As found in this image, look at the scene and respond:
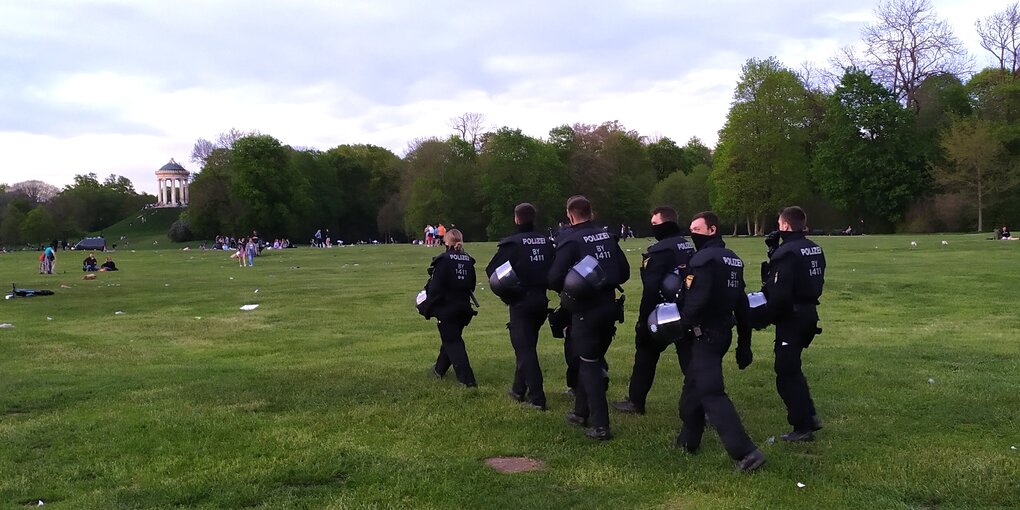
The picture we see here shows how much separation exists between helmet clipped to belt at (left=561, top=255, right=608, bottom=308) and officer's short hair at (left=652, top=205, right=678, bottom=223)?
1.00 meters

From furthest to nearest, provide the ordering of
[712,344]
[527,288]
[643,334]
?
[527,288] < [643,334] < [712,344]

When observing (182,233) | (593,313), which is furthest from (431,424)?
(182,233)

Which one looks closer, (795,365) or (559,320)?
(795,365)

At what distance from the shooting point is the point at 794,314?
702 centimetres

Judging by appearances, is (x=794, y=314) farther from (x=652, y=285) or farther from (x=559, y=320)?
(x=559, y=320)

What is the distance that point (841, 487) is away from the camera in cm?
588

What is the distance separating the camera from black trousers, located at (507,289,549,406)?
28.3 ft

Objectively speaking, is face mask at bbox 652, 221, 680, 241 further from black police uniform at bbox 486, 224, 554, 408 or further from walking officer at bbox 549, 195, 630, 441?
black police uniform at bbox 486, 224, 554, 408

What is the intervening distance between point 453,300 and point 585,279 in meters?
3.09

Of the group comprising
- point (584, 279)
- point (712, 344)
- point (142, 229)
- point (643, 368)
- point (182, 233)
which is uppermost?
point (142, 229)

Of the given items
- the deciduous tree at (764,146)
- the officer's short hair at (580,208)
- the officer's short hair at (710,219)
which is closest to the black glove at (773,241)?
the officer's short hair at (710,219)

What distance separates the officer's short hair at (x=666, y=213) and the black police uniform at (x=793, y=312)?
109 centimetres

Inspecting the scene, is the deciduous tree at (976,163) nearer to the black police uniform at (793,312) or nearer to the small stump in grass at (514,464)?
the black police uniform at (793,312)

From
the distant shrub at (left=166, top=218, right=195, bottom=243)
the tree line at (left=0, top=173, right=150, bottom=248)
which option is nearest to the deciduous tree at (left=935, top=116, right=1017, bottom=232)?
the distant shrub at (left=166, top=218, right=195, bottom=243)
